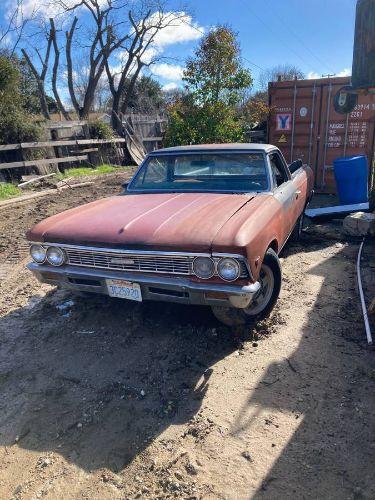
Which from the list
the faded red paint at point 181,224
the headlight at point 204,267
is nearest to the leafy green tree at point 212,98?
the faded red paint at point 181,224

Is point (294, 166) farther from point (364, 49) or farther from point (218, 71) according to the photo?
point (218, 71)

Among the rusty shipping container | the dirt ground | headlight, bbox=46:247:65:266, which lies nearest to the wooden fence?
the rusty shipping container

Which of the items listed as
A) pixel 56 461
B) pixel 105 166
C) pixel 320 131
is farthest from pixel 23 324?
pixel 105 166

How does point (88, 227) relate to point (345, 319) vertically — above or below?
above

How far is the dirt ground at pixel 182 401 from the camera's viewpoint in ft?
7.38

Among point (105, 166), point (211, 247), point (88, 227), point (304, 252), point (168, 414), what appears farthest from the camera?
point (105, 166)

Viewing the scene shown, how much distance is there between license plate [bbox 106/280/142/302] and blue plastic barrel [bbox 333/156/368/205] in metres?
6.37

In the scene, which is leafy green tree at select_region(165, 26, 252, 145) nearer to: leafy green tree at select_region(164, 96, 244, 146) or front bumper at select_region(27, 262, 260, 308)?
leafy green tree at select_region(164, 96, 244, 146)

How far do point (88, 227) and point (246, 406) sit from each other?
198 cm

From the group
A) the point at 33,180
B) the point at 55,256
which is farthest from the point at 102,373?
the point at 33,180

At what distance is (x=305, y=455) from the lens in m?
2.38

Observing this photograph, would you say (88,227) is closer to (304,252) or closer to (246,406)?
(246,406)

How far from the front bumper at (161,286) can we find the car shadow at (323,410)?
2.34 ft

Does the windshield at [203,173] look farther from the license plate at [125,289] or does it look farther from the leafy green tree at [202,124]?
the leafy green tree at [202,124]
